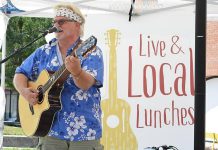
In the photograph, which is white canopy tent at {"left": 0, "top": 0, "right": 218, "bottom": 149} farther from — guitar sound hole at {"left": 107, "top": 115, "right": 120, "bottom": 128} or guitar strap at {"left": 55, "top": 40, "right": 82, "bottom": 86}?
guitar strap at {"left": 55, "top": 40, "right": 82, "bottom": 86}

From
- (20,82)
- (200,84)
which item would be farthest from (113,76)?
(200,84)

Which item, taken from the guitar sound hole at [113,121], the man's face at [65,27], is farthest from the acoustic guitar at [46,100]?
the guitar sound hole at [113,121]

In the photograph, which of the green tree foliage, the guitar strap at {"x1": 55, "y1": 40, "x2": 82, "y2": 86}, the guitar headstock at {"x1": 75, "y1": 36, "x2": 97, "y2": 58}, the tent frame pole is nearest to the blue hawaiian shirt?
the guitar strap at {"x1": 55, "y1": 40, "x2": 82, "y2": 86}

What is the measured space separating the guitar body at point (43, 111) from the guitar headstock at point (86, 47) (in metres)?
0.33

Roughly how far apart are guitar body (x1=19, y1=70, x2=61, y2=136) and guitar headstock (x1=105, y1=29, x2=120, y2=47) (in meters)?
2.26

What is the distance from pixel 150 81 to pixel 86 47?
8.82 feet

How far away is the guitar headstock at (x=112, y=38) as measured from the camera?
210 inches

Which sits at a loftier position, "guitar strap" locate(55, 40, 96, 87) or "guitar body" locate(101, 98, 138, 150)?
"guitar strap" locate(55, 40, 96, 87)

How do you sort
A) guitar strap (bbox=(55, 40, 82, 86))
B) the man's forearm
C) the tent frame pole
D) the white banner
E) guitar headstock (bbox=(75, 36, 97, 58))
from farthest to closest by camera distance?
1. the white banner
2. the man's forearm
3. guitar strap (bbox=(55, 40, 82, 86))
4. guitar headstock (bbox=(75, 36, 97, 58))
5. the tent frame pole

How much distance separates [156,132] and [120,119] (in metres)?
0.43

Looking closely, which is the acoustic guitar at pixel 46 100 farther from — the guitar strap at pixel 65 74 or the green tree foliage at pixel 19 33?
the green tree foliage at pixel 19 33

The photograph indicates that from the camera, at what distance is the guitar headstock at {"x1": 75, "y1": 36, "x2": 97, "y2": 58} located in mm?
2707

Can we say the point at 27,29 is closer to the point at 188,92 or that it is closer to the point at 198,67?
the point at 188,92

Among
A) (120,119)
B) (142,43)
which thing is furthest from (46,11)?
(120,119)
